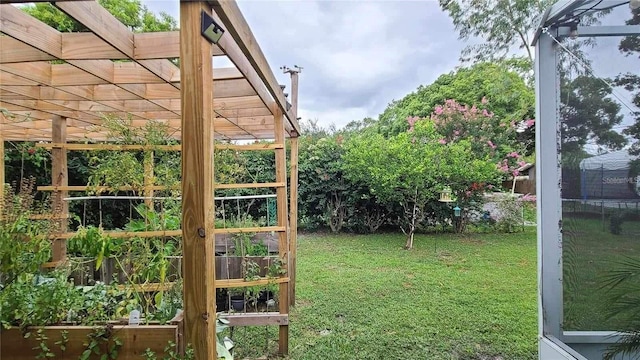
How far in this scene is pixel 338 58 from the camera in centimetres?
739

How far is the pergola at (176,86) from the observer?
109 cm

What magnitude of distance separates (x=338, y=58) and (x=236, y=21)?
252 inches

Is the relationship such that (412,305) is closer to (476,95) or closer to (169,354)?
(169,354)

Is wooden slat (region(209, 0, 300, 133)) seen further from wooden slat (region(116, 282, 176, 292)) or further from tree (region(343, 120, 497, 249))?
tree (region(343, 120, 497, 249))

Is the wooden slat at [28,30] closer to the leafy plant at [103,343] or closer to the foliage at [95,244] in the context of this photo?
the foliage at [95,244]

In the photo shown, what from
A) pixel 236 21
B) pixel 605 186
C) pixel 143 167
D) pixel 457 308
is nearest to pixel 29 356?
pixel 143 167

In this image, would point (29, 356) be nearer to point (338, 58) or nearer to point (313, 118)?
point (338, 58)

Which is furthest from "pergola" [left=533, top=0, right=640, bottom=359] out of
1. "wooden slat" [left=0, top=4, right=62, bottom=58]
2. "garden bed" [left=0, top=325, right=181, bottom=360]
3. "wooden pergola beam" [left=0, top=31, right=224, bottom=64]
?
"wooden slat" [left=0, top=4, right=62, bottom=58]

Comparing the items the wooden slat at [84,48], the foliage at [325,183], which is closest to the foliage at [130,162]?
the wooden slat at [84,48]

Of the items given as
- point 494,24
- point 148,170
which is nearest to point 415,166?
point 494,24

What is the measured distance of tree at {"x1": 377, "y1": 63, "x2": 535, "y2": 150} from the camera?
830cm

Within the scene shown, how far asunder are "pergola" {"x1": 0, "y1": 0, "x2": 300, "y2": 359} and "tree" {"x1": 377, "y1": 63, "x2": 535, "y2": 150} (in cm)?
696

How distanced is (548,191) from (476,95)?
10780 mm

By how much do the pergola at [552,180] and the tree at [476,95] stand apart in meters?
6.67
